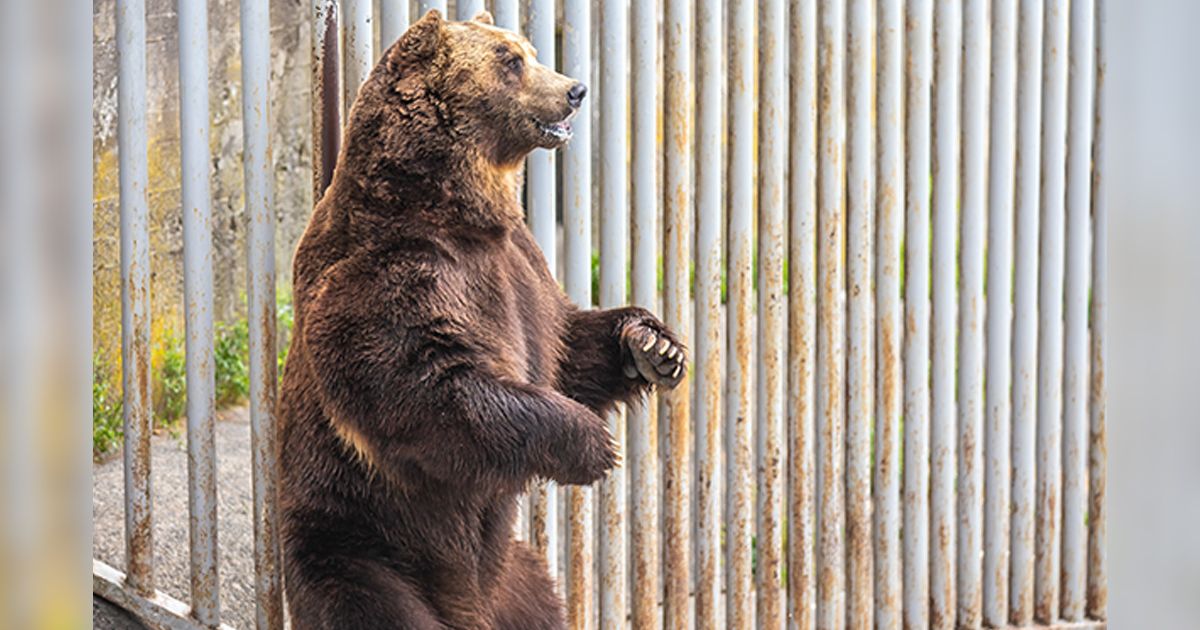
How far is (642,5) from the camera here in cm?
401

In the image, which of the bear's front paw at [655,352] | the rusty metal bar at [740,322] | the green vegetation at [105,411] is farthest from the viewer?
the green vegetation at [105,411]

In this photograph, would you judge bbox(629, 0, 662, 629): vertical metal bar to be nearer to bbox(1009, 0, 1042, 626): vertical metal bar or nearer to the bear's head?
the bear's head

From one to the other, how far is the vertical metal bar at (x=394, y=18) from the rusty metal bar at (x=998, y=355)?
6.58 feet

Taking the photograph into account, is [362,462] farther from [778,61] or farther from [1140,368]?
[1140,368]

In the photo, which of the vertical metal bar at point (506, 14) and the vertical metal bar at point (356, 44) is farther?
the vertical metal bar at point (506, 14)

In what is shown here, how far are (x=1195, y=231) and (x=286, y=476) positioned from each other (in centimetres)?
253

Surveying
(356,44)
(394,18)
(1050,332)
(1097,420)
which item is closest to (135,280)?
(356,44)

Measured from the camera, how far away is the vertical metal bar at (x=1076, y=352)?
4852 millimetres

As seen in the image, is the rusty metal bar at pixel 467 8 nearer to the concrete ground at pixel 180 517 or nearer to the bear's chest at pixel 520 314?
the bear's chest at pixel 520 314

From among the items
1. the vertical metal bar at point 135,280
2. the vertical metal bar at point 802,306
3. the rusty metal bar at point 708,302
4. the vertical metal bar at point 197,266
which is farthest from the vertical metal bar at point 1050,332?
the vertical metal bar at point 135,280

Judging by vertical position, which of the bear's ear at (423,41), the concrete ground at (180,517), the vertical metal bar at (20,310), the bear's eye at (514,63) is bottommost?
the concrete ground at (180,517)

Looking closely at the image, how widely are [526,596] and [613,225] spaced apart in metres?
1.23

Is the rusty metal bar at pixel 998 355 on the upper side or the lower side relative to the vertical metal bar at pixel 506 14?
lower

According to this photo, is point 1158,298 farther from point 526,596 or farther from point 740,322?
point 740,322
